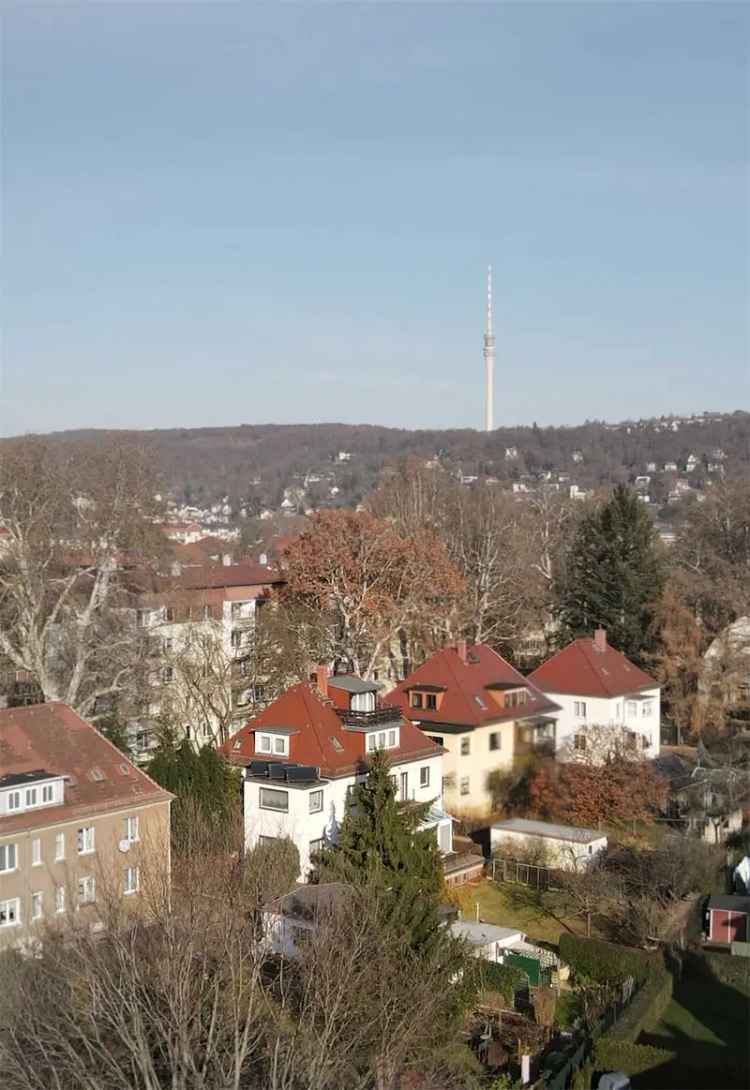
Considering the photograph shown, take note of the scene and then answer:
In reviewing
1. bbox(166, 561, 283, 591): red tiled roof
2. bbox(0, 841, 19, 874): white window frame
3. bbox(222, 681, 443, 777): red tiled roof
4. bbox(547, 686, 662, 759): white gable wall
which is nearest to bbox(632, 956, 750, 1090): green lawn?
bbox(222, 681, 443, 777): red tiled roof

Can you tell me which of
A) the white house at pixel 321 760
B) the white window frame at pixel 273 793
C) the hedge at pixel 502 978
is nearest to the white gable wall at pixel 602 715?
the white house at pixel 321 760

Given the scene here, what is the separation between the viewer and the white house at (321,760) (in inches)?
827

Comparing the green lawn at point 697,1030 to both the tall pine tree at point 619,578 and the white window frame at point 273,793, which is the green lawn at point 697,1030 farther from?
the tall pine tree at point 619,578

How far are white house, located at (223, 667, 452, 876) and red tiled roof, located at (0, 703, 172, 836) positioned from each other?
2342mm

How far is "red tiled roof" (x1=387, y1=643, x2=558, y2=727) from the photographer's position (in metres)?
26.0

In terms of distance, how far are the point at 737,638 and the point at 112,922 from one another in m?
26.5

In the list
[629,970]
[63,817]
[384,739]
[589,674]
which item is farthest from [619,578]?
[63,817]

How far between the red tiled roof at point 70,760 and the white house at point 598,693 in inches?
447

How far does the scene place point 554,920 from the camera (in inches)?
774

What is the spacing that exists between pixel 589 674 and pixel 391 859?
13.4 m

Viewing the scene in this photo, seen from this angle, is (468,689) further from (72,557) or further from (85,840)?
(85,840)

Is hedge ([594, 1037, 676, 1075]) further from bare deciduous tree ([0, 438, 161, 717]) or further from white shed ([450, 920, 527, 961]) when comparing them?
bare deciduous tree ([0, 438, 161, 717])

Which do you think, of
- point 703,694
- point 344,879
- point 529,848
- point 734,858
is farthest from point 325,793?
point 703,694

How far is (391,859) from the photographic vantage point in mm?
16688
